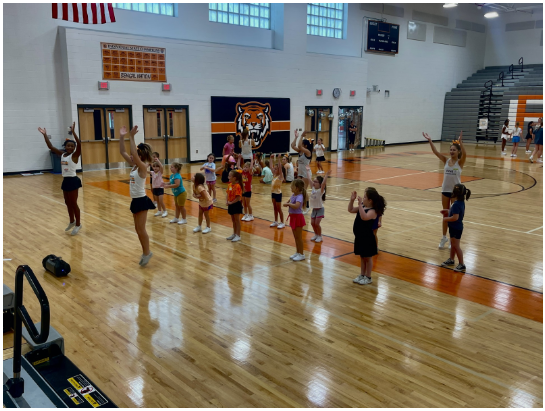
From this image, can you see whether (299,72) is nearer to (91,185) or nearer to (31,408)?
(91,185)

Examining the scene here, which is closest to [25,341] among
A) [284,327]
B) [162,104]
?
[284,327]

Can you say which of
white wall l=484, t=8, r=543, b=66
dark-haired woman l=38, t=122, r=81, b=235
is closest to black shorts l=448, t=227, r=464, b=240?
dark-haired woman l=38, t=122, r=81, b=235

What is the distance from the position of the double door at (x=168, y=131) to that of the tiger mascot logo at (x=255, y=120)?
8.71 ft

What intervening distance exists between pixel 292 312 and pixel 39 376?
107 inches

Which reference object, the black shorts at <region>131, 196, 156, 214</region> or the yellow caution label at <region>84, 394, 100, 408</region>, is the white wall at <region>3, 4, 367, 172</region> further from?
the yellow caution label at <region>84, 394, 100, 408</region>

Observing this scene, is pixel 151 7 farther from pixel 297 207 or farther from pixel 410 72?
pixel 410 72

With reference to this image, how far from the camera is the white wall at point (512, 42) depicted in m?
30.1

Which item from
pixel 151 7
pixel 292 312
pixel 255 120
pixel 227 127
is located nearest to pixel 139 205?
pixel 292 312

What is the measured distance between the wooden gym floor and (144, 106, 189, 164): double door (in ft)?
28.8

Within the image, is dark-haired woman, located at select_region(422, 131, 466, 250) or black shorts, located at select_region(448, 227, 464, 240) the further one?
dark-haired woman, located at select_region(422, 131, 466, 250)

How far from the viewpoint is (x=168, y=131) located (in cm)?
1925

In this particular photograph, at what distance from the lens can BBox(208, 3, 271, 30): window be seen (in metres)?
20.0

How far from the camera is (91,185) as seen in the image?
1430 centimetres

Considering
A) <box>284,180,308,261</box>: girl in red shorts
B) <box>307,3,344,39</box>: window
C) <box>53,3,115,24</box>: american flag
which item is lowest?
<box>284,180,308,261</box>: girl in red shorts
